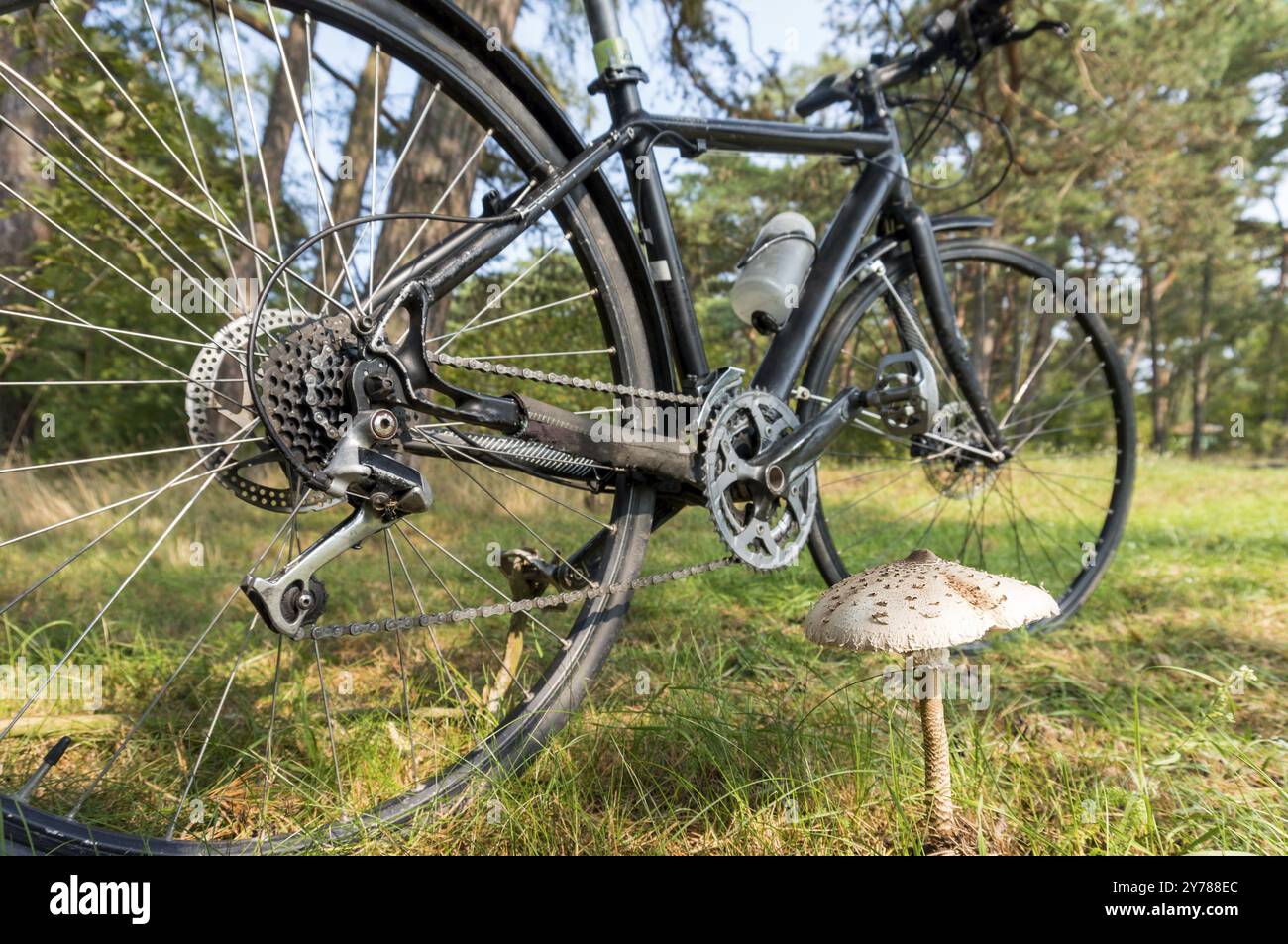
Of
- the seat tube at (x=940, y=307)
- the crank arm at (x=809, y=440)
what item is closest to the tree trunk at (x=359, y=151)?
the seat tube at (x=940, y=307)

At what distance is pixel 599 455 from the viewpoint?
4.88 ft

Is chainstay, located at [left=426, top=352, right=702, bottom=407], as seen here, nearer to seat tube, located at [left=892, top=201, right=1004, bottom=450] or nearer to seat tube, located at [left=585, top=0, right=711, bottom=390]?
seat tube, located at [left=585, top=0, right=711, bottom=390]

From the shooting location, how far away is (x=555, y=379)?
1.42m

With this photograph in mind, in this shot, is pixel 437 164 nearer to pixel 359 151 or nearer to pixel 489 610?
pixel 359 151

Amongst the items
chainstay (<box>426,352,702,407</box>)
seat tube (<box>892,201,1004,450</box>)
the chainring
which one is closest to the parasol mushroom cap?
the chainring

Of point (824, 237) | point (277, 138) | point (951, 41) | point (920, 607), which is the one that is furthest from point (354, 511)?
point (277, 138)

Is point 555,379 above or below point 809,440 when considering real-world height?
above

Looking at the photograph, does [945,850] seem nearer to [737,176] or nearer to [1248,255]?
[737,176]

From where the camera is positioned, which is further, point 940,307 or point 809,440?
point 940,307

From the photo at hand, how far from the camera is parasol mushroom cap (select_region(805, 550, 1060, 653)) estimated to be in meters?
1.04

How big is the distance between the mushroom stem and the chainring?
0.54 m

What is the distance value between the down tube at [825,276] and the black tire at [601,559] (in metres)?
0.37

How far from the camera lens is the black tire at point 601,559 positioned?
1.05 m

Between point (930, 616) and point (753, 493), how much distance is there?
67 centimetres
